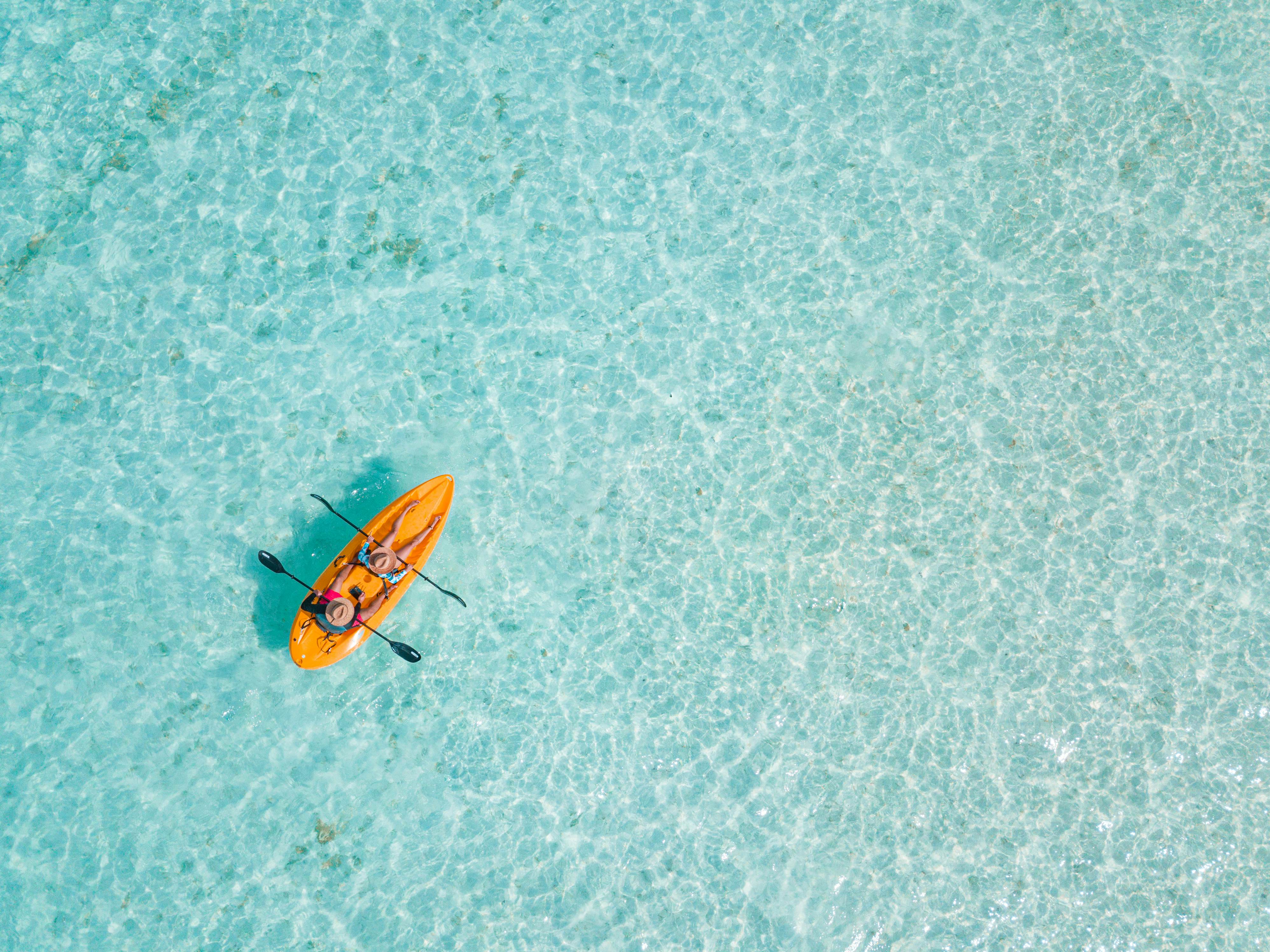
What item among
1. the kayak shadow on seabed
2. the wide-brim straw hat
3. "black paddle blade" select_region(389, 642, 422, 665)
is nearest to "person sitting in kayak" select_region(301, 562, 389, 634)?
the wide-brim straw hat

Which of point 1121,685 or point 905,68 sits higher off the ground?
point 905,68

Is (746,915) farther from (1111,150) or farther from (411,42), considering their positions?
(411,42)

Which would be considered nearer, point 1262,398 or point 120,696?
point 120,696

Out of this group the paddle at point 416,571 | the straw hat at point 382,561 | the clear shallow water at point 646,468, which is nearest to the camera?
the straw hat at point 382,561

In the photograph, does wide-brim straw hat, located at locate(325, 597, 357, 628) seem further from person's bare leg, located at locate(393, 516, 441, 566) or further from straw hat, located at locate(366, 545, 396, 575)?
person's bare leg, located at locate(393, 516, 441, 566)

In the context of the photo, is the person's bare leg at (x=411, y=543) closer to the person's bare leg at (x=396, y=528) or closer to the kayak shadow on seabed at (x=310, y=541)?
the person's bare leg at (x=396, y=528)

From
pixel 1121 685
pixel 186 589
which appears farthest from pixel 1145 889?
pixel 186 589

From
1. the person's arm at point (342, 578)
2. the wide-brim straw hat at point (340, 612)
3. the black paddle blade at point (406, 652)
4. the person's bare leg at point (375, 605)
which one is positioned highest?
the person's arm at point (342, 578)

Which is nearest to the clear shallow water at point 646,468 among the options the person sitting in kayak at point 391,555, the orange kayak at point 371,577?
the orange kayak at point 371,577
